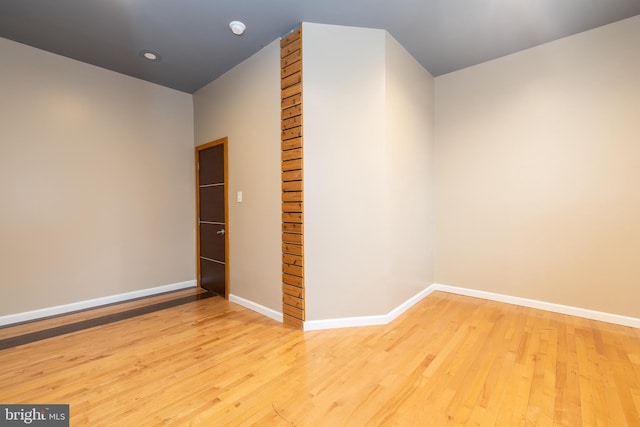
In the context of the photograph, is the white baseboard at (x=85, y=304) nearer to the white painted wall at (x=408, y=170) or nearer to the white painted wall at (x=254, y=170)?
the white painted wall at (x=254, y=170)

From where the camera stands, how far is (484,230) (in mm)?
3500

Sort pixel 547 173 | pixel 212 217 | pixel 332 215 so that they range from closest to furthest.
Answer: pixel 332 215 → pixel 547 173 → pixel 212 217

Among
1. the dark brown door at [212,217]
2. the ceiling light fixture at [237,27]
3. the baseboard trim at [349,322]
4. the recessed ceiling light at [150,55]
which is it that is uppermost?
the recessed ceiling light at [150,55]

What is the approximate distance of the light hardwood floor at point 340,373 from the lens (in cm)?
159

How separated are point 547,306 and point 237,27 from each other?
14.8 feet

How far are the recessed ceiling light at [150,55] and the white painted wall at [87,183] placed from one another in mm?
697

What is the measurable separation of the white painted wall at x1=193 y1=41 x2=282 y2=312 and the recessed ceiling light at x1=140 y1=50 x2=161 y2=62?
0.74m

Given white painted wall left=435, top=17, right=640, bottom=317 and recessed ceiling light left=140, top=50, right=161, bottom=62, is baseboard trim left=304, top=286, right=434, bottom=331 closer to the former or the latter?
white painted wall left=435, top=17, right=640, bottom=317

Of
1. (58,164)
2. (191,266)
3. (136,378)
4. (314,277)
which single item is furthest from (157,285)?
(314,277)

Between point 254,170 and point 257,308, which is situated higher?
point 254,170

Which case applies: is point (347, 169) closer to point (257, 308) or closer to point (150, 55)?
point (257, 308)

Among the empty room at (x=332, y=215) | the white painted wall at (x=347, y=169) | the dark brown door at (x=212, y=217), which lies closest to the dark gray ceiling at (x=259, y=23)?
the empty room at (x=332, y=215)

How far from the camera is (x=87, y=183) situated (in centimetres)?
336

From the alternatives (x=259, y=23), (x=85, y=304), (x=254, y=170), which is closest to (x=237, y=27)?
(x=259, y=23)
